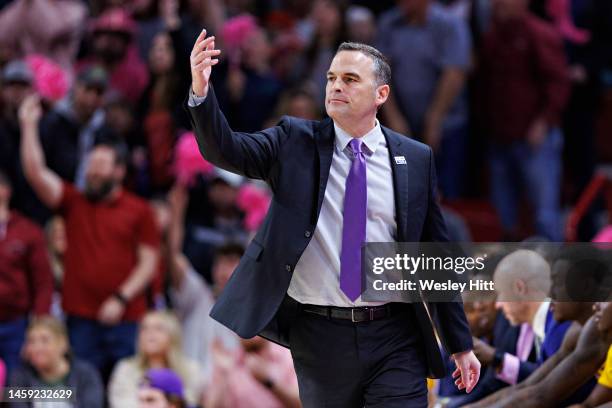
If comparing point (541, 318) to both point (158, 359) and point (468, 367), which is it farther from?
point (158, 359)

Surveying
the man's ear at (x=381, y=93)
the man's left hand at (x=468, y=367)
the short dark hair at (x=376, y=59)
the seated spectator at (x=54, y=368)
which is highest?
the short dark hair at (x=376, y=59)

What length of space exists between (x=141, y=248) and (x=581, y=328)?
4231 mm

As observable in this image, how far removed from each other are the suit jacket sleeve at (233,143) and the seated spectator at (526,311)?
54.3 inches

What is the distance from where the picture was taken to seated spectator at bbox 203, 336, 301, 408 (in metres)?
8.46

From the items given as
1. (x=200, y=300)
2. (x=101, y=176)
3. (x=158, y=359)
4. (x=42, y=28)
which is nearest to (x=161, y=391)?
(x=158, y=359)

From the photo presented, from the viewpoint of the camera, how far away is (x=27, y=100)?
947 centimetres

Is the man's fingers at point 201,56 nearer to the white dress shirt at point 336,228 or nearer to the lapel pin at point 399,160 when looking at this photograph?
the white dress shirt at point 336,228

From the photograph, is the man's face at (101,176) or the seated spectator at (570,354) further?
the man's face at (101,176)

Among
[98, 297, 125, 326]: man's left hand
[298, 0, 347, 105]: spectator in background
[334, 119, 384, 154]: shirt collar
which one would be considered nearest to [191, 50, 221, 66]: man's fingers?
[334, 119, 384, 154]: shirt collar

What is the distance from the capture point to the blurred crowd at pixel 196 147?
29.4ft

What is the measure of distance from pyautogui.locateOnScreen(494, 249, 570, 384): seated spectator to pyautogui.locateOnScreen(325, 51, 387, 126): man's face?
1.22m

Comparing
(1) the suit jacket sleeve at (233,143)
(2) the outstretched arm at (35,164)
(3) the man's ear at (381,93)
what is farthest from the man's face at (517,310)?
(2) the outstretched arm at (35,164)

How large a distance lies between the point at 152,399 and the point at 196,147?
2856 millimetres

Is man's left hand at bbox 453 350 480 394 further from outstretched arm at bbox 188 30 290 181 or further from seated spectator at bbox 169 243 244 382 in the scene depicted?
seated spectator at bbox 169 243 244 382
